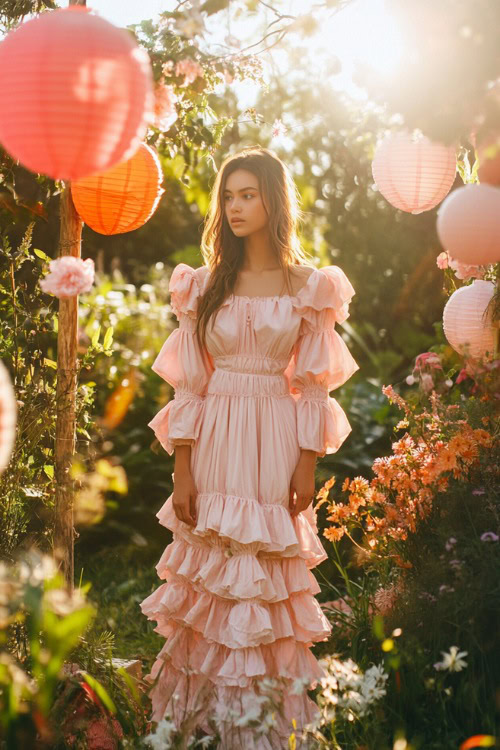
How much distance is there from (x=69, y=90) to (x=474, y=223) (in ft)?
3.74

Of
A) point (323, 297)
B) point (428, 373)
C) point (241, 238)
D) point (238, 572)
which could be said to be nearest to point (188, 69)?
point (241, 238)

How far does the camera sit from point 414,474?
309 centimetres

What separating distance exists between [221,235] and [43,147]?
51.7 inches

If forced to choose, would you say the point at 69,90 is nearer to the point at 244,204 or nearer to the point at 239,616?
A: the point at 244,204

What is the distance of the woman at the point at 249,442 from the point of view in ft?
9.20

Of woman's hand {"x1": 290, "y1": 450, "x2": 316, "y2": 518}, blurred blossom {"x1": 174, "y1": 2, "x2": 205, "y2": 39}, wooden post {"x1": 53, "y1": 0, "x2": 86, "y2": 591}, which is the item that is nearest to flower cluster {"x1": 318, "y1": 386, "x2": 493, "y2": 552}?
woman's hand {"x1": 290, "y1": 450, "x2": 316, "y2": 518}

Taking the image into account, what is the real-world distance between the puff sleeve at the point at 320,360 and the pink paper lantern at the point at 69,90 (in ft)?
3.82

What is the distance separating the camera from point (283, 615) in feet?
9.31

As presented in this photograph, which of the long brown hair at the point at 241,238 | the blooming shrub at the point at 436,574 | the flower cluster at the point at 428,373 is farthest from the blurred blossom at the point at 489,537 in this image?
the long brown hair at the point at 241,238

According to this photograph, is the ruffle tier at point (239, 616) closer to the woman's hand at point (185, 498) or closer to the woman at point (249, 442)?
the woman at point (249, 442)

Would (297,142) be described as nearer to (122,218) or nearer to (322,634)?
(122,218)

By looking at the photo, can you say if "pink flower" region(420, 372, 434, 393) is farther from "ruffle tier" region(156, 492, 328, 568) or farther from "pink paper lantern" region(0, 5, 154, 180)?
"pink paper lantern" region(0, 5, 154, 180)

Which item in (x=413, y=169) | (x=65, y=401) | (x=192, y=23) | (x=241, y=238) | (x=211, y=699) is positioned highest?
(x=192, y=23)

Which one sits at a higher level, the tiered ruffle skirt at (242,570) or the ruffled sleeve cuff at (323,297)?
the ruffled sleeve cuff at (323,297)
